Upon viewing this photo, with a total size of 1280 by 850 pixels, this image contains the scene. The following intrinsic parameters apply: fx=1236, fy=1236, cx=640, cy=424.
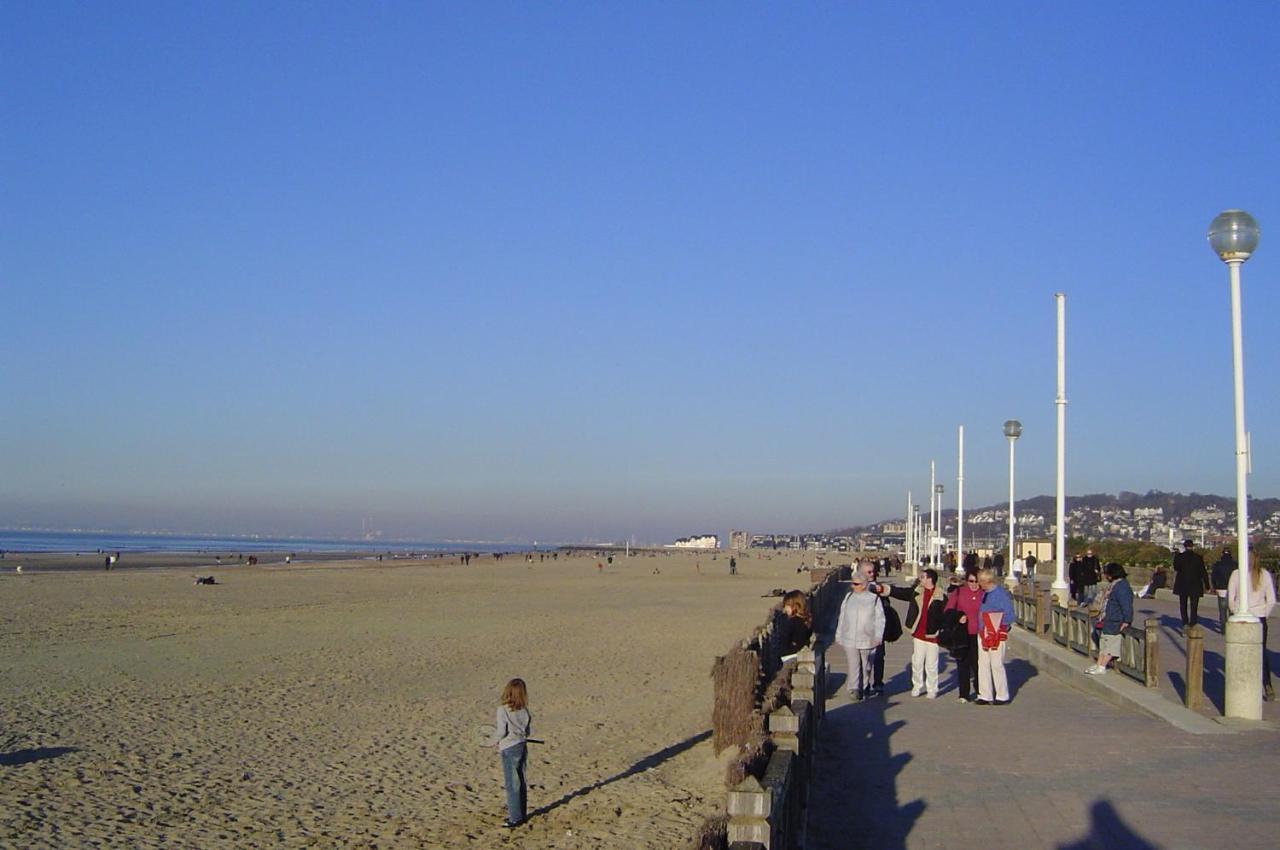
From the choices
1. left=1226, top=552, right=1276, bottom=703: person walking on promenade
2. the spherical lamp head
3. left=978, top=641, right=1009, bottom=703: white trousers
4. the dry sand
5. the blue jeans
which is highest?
the spherical lamp head

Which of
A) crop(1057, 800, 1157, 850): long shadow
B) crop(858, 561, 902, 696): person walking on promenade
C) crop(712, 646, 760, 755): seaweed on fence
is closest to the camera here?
crop(1057, 800, 1157, 850): long shadow

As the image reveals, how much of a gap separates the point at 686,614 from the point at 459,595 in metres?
A: 13.9

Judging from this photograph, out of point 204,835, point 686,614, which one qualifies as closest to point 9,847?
point 204,835

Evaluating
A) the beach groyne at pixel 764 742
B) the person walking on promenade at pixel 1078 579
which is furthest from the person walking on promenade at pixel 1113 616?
the person walking on promenade at pixel 1078 579

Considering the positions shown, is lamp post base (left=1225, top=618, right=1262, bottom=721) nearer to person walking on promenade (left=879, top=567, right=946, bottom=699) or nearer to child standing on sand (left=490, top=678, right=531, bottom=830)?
person walking on promenade (left=879, top=567, right=946, bottom=699)

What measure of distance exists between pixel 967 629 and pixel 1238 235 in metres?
4.85

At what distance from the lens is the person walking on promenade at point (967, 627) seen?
13406 millimetres

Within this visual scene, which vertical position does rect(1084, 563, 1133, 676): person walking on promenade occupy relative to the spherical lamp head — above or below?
below

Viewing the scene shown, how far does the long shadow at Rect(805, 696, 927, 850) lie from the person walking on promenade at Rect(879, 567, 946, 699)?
1.36 m

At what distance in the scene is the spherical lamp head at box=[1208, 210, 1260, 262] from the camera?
12055 mm

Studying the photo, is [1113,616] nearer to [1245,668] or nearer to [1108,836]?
[1245,668]

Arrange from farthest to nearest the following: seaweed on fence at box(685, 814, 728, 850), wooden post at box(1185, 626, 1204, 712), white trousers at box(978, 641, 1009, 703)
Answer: white trousers at box(978, 641, 1009, 703)
wooden post at box(1185, 626, 1204, 712)
seaweed on fence at box(685, 814, 728, 850)

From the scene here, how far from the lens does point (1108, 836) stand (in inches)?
298

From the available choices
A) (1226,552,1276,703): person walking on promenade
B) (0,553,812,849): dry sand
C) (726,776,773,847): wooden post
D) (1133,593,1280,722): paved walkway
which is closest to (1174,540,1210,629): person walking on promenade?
(1133,593,1280,722): paved walkway
